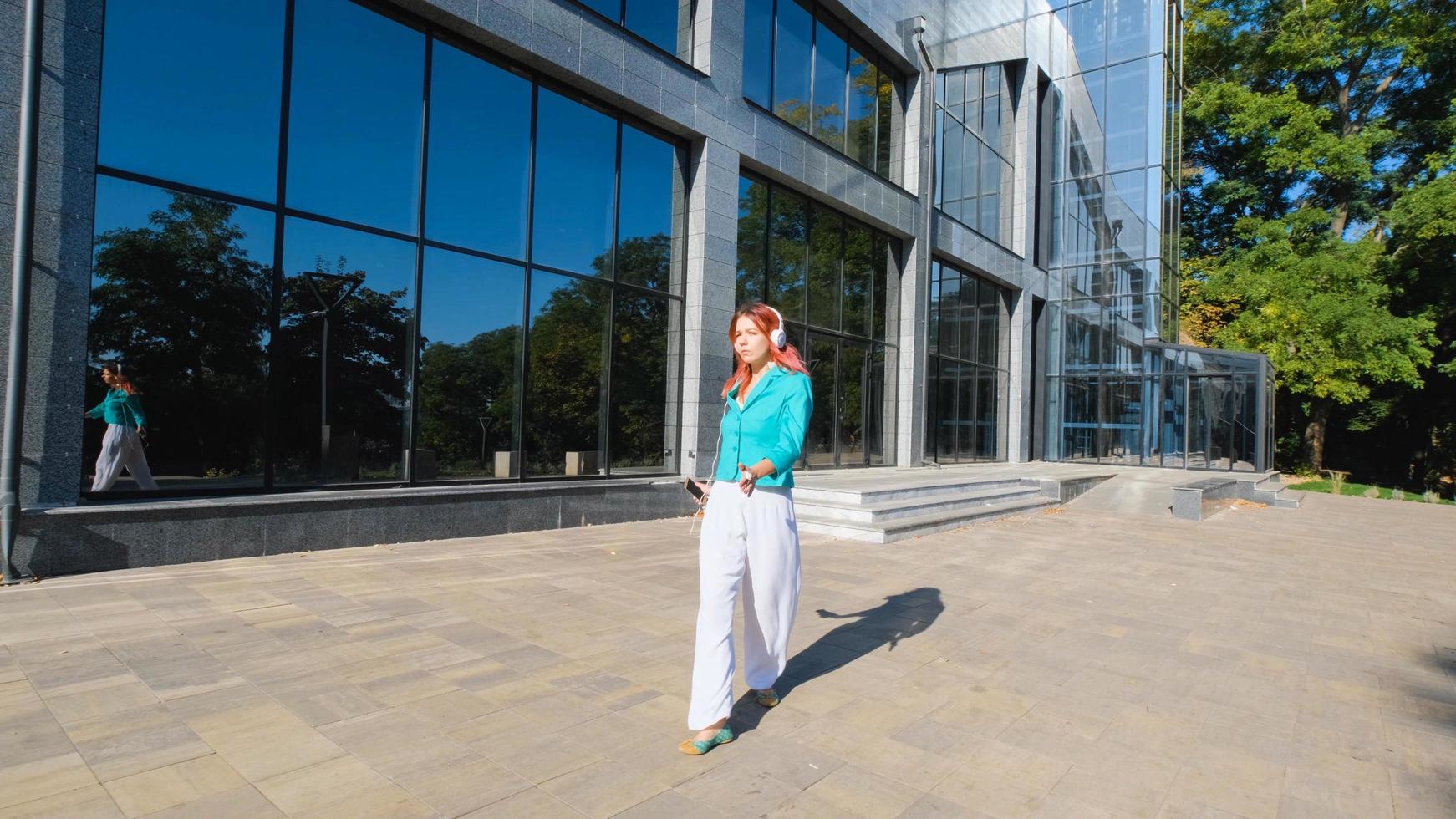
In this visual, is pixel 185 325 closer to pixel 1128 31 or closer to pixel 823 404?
pixel 823 404

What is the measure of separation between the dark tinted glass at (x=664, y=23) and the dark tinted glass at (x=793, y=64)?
2364 millimetres

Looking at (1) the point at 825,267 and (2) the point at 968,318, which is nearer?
(1) the point at 825,267

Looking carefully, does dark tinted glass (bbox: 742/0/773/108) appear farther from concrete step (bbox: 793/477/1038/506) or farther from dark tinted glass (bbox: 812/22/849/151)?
concrete step (bbox: 793/477/1038/506)

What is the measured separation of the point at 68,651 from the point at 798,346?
11.9m

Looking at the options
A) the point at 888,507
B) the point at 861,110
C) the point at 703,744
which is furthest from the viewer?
the point at 861,110

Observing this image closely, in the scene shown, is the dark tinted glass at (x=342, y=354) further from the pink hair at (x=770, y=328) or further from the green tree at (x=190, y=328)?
the pink hair at (x=770, y=328)

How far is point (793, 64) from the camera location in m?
14.3

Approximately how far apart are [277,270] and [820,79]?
439 inches

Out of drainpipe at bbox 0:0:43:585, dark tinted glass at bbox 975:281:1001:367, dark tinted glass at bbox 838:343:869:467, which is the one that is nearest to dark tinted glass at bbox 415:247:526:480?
drainpipe at bbox 0:0:43:585

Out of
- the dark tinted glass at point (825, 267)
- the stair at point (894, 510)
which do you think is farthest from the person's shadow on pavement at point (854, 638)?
the dark tinted glass at point (825, 267)

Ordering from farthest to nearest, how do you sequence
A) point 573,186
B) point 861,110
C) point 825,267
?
point 861,110
point 825,267
point 573,186

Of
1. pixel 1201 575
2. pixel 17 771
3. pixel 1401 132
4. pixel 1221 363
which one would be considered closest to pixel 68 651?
pixel 17 771

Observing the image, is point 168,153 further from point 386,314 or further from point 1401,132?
point 1401,132

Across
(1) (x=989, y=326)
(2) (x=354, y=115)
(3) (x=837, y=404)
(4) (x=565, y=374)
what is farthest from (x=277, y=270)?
(1) (x=989, y=326)
